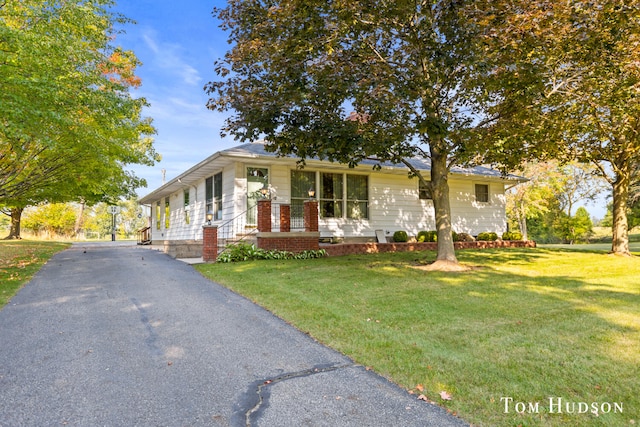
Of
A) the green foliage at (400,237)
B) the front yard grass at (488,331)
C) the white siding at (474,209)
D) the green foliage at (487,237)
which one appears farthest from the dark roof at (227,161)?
the front yard grass at (488,331)

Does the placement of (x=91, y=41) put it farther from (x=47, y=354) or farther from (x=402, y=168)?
(x=402, y=168)

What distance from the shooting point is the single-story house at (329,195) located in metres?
12.0

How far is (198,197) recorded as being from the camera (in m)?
15.2

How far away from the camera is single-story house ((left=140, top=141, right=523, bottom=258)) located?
1203 cm

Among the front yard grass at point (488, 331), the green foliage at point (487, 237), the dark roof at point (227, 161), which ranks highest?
the dark roof at point (227, 161)

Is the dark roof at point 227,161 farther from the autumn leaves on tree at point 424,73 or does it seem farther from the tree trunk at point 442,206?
the autumn leaves on tree at point 424,73

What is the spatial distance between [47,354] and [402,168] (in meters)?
12.5

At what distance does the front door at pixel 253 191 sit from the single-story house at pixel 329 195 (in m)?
0.03

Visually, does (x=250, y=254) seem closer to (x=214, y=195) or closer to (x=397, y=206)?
(x=214, y=195)

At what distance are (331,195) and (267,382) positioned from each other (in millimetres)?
10746

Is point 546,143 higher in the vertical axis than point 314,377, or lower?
higher

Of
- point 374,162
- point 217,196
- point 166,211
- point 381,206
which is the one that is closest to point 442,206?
point 374,162

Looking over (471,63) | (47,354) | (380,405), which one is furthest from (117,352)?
(471,63)

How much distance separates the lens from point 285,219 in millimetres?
11352
